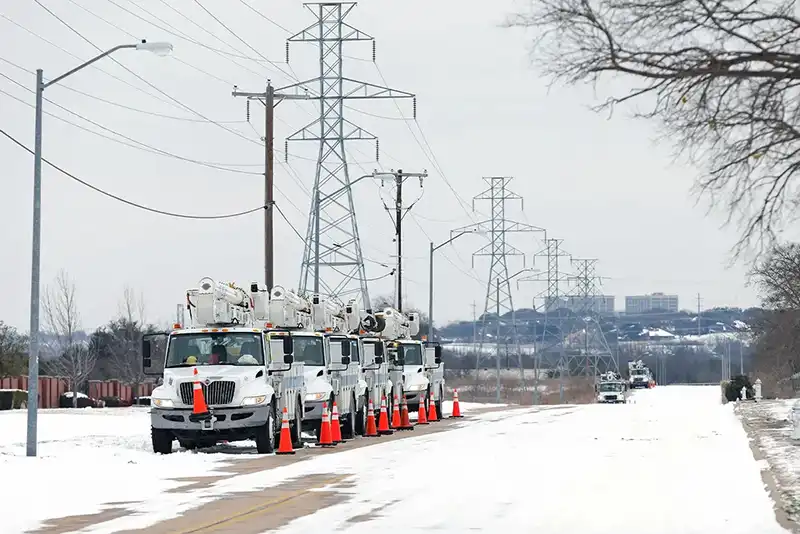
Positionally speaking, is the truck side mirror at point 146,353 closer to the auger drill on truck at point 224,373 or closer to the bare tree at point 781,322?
the auger drill on truck at point 224,373

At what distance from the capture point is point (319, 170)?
47.4m

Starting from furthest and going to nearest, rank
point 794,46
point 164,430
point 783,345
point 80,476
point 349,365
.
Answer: point 783,345 < point 349,365 < point 164,430 < point 80,476 < point 794,46

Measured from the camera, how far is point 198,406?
1096 inches

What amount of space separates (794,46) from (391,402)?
2857 cm

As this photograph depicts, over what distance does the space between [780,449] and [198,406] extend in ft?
37.9

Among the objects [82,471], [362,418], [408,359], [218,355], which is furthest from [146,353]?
[408,359]

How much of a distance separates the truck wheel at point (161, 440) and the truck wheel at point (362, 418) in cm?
926

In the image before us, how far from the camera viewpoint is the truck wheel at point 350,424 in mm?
35469

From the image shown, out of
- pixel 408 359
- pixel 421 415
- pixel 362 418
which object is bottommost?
pixel 421 415

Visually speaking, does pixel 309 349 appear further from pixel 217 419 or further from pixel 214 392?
pixel 217 419

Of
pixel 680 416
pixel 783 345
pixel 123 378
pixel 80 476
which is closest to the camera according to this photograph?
pixel 80 476


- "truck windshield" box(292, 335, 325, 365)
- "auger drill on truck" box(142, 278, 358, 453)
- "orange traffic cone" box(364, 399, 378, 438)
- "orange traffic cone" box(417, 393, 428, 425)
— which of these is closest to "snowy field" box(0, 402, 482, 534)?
"auger drill on truck" box(142, 278, 358, 453)

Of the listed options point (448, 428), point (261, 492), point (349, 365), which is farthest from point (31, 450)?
point (448, 428)

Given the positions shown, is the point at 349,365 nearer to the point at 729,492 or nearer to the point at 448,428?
the point at 448,428
